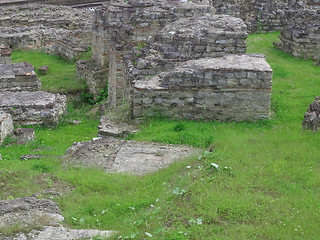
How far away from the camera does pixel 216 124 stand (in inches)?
329

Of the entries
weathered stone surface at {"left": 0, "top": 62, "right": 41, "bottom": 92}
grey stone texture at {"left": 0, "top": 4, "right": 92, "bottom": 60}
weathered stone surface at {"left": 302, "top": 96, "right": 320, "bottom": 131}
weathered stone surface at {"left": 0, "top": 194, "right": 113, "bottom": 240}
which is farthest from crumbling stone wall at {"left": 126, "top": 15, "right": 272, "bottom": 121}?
grey stone texture at {"left": 0, "top": 4, "right": 92, "bottom": 60}

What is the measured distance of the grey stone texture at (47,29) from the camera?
17.3 meters

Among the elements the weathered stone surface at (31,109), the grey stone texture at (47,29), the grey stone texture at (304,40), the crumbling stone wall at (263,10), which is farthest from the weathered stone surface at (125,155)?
the crumbling stone wall at (263,10)

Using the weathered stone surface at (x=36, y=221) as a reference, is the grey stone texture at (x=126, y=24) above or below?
above

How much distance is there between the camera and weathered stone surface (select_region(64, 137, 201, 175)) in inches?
265

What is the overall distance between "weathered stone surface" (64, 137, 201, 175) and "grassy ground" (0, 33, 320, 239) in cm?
30

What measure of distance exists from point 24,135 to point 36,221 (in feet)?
17.0

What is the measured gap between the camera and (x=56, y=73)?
15.7m

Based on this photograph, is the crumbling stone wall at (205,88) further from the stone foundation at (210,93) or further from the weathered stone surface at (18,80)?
the weathered stone surface at (18,80)

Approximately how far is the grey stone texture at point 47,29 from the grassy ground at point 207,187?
31.4 feet

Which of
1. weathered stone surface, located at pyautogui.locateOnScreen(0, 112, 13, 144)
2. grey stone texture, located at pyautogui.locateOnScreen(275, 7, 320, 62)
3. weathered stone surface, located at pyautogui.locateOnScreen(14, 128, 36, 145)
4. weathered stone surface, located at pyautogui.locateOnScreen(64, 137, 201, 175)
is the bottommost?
weathered stone surface, located at pyautogui.locateOnScreen(14, 128, 36, 145)

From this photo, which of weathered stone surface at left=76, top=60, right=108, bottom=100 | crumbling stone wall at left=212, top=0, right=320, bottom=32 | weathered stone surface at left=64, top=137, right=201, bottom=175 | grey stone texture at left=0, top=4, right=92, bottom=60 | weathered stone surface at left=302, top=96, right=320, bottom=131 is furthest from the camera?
grey stone texture at left=0, top=4, right=92, bottom=60

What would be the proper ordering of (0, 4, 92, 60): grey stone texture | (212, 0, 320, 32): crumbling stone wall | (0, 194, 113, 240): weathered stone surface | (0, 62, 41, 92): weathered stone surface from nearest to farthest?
(0, 194, 113, 240): weathered stone surface, (0, 62, 41, 92): weathered stone surface, (212, 0, 320, 32): crumbling stone wall, (0, 4, 92, 60): grey stone texture

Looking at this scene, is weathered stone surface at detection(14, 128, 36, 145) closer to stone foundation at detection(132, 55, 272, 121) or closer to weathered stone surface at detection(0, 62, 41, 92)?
stone foundation at detection(132, 55, 272, 121)
